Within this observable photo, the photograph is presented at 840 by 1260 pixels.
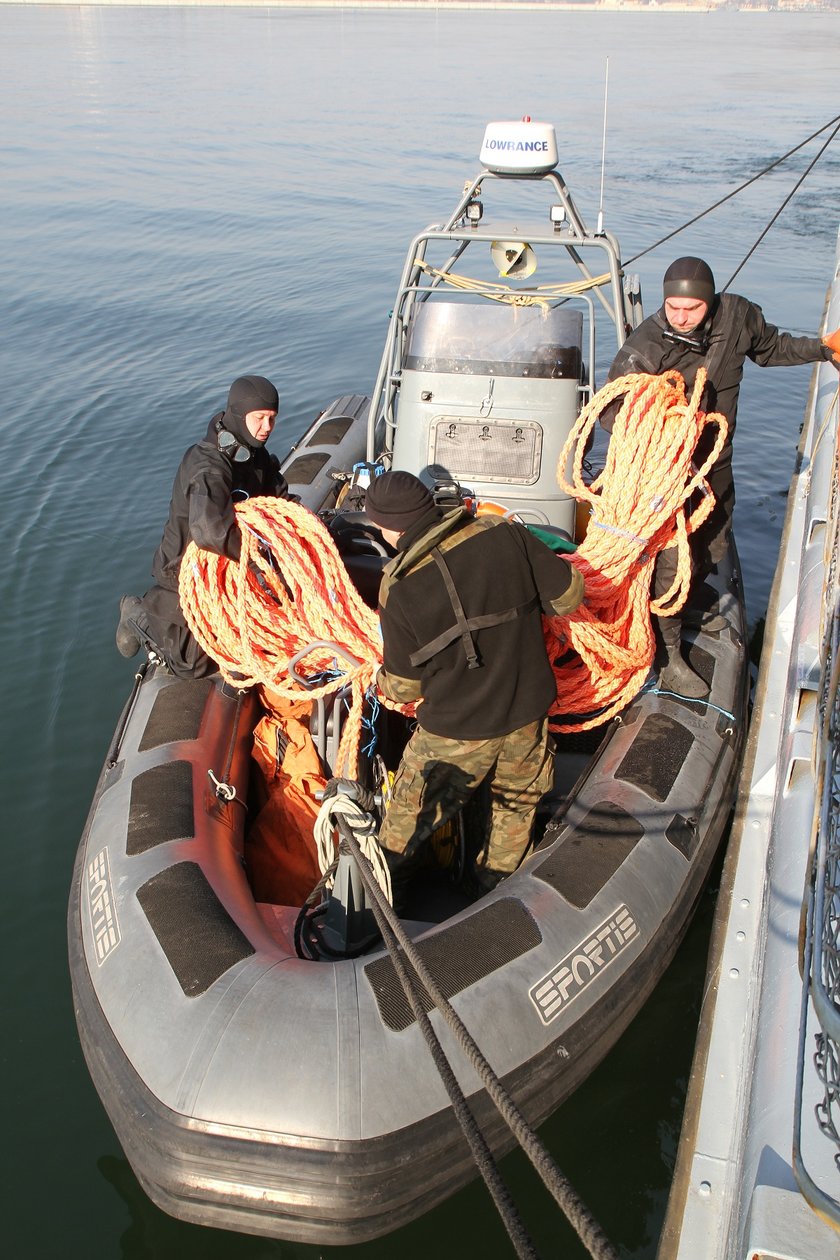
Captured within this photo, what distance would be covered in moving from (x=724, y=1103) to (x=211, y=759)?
2209 millimetres

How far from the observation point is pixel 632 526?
153 inches

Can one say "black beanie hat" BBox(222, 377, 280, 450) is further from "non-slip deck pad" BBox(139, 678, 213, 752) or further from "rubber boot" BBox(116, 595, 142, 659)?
"non-slip deck pad" BBox(139, 678, 213, 752)

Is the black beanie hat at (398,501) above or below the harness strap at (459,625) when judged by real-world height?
above

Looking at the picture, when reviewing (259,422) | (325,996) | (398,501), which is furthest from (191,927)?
(259,422)

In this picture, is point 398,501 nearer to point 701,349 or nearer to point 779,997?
point 779,997

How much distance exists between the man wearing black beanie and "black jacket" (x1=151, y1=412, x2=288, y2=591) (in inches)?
36.2

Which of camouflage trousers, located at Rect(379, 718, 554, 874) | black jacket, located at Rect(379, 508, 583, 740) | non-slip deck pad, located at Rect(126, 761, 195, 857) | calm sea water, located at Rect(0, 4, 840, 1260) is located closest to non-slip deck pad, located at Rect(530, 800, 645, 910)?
camouflage trousers, located at Rect(379, 718, 554, 874)

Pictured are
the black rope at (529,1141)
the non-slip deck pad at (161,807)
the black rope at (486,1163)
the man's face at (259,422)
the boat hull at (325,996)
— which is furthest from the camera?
the man's face at (259,422)

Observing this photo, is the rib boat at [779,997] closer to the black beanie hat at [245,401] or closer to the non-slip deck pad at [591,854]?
the non-slip deck pad at [591,854]

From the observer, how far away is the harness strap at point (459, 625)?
2.83 meters

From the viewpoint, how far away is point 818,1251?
6.16 ft

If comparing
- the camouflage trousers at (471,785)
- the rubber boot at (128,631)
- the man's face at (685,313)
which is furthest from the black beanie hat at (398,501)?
the rubber boot at (128,631)

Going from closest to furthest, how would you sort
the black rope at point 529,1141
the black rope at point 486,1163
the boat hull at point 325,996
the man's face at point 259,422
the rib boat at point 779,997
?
the black rope at point 529,1141 < the black rope at point 486,1163 < the rib boat at point 779,997 < the boat hull at point 325,996 < the man's face at point 259,422

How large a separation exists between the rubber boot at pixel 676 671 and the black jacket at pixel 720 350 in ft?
2.98
